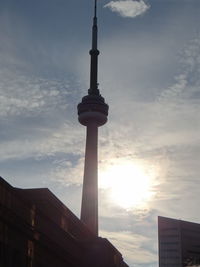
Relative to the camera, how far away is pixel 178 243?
18512cm

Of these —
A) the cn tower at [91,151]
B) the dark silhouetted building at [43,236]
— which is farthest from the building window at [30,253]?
the cn tower at [91,151]

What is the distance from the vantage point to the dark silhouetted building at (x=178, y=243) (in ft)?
600

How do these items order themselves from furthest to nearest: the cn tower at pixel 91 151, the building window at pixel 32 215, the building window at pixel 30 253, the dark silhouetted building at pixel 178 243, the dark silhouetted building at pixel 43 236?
1. the dark silhouetted building at pixel 178 243
2. the cn tower at pixel 91 151
3. the building window at pixel 32 215
4. the building window at pixel 30 253
5. the dark silhouetted building at pixel 43 236

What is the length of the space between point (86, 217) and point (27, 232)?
7028 cm

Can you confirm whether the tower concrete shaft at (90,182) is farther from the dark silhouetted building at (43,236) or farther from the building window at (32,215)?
the building window at (32,215)

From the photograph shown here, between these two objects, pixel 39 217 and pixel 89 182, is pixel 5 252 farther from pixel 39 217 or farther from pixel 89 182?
pixel 89 182

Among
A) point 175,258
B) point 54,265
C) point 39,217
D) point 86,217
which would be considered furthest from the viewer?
point 175,258

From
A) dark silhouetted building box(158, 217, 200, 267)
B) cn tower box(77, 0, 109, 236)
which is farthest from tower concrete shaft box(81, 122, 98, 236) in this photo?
dark silhouetted building box(158, 217, 200, 267)

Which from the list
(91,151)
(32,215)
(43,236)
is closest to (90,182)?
(91,151)

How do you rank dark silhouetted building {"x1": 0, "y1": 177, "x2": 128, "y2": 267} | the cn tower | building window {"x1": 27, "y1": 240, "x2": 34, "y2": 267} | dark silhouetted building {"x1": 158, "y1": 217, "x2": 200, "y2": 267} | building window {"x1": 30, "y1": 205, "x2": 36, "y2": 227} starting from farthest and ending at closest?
dark silhouetted building {"x1": 158, "y1": 217, "x2": 200, "y2": 267} → the cn tower → building window {"x1": 30, "y1": 205, "x2": 36, "y2": 227} → building window {"x1": 27, "y1": 240, "x2": 34, "y2": 267} → dark silhouetted building {"x1": 0, "y1": 177, "x2": 128, "y2": 267}

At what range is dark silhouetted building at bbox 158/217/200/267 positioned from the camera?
600ft

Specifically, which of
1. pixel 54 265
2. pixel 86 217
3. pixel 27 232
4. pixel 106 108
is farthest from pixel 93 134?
pixel 27 232

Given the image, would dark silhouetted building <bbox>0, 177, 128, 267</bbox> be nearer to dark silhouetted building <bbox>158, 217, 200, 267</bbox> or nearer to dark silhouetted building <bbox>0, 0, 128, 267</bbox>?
dark silhouetted building <bbox>0, 0, 128, 267</bbox>

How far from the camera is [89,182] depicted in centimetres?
11206
